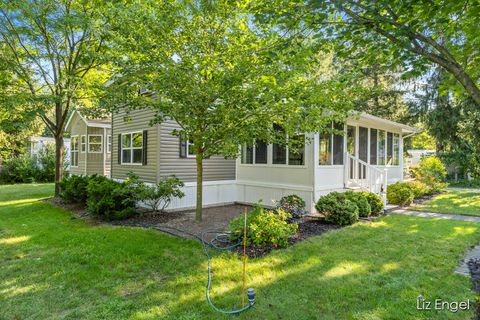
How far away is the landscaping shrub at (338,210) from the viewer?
7.13 metres

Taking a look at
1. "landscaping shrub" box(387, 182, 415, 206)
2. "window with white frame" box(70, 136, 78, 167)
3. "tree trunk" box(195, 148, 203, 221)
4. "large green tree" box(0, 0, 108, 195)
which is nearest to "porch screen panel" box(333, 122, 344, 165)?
"landscaping shrub" box(387, 182, 415, 206)

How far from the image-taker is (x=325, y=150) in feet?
29.8

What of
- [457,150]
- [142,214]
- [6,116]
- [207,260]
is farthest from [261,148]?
[457,150]

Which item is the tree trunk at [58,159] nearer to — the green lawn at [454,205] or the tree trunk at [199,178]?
the tree trunk at [199,178]

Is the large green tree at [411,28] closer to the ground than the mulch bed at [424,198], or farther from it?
farther from it

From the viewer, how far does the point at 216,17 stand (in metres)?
5.97

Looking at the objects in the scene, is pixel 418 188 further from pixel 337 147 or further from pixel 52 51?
pixel 52 51

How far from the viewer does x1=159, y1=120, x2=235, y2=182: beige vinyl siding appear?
356 inches

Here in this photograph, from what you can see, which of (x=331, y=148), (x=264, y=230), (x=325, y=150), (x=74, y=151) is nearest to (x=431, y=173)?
(x=331, y=148)

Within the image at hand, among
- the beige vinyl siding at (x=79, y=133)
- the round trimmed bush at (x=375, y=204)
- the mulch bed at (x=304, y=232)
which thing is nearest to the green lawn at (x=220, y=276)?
the mulch bed at (x=304, y=232)

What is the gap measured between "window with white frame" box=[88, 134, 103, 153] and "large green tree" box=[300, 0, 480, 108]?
46.1 ft

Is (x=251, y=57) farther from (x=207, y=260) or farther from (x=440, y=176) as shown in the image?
(x=440, y=176)

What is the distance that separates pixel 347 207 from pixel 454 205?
221 inches

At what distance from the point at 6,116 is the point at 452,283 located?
535 inches
